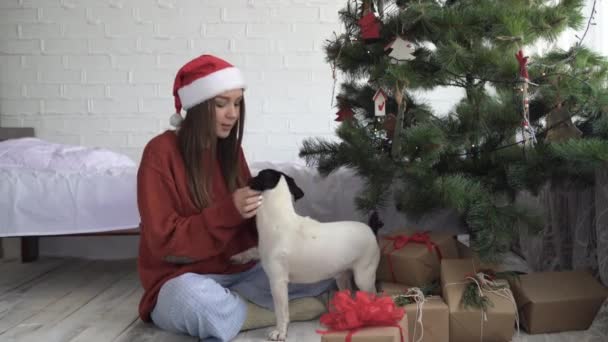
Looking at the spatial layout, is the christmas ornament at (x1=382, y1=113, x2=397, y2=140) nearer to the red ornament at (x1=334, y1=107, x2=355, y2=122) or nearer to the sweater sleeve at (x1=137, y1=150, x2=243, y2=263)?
the red ornament at (x1=334, y1=107, x2=355, y2=122)

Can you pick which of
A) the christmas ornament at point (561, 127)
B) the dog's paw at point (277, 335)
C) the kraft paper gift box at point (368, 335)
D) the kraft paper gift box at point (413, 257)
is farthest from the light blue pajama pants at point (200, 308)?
the christmas ornament at point (561, 127)

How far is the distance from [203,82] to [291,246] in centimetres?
51

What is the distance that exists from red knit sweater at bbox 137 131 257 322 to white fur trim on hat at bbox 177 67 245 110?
11 centimetres

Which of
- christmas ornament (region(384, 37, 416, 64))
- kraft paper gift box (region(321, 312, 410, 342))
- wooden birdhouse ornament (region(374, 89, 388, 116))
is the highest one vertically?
christmas ornament (region(384, 37, 416, 64))

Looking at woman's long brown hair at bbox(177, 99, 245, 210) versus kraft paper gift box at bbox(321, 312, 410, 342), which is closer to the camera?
kraft paper gift box at bbox(321, 312, 410, 342)

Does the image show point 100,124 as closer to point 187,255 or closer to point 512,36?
point 187,255

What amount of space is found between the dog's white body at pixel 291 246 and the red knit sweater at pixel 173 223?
0.09 meters

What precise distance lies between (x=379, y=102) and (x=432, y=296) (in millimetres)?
529

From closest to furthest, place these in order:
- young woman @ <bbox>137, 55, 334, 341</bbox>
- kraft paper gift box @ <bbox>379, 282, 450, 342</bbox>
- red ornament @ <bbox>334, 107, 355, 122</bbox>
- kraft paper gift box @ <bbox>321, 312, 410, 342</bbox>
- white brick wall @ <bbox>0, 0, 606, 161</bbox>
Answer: kraft paper gift box @ <bbox>321, 312, 410, 342</bbox>, kraft paper gift box @ <bbox>379, 282, 450, 342</bbox>, young woman @ <bbox>137, 55, 334, 341</bbox>, red ornament @ <bbox>334, 107, 355, 122</bbox>, white brick wall @ <bbox>0, 0, 606, 161</bbox>

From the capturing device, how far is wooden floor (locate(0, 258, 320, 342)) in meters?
1.68

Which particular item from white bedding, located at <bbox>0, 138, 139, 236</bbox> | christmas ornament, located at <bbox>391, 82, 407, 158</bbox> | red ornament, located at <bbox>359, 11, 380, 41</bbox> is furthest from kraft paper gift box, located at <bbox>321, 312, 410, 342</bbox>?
white bedding, located at <bbox>0, 138, 139, 236</bbox>

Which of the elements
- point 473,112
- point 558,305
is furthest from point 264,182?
point 558,305

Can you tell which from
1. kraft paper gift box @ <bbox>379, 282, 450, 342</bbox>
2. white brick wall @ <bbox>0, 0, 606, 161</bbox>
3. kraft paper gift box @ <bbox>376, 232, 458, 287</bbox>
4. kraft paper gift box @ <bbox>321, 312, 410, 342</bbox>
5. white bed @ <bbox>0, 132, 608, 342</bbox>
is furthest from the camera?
A: white brick wall @ <bbox>0, 0, 606, 161</bbox>

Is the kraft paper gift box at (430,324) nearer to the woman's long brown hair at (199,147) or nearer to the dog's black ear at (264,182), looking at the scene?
the dog's black ear at (264,182)
